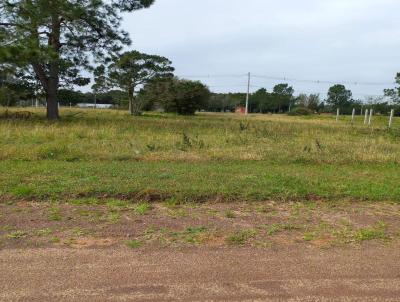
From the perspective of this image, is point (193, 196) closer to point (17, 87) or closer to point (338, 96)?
point (17, 87)

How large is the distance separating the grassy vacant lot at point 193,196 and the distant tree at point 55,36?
7.55 m

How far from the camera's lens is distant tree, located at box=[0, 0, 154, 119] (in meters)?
17.0

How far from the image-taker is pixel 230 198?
6.68 m

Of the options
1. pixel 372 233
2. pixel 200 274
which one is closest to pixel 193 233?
pixel 200 274

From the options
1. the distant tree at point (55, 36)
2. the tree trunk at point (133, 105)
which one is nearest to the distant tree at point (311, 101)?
the tree trunk at point (133, 105)

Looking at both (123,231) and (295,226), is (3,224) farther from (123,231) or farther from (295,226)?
(295,226)

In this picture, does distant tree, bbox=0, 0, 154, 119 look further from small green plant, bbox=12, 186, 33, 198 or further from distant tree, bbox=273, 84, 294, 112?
distant tree, bbox=273, 84, 294, 112

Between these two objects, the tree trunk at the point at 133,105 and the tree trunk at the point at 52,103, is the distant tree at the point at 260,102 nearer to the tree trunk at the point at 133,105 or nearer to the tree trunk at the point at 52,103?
the tree trunk at the point at 133,105

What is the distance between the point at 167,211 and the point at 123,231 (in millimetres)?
Result: 1046

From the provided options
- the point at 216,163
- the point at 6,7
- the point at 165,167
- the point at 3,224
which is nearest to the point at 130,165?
the point at 165,167

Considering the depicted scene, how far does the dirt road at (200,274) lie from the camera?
346 cm

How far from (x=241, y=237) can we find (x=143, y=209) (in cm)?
169

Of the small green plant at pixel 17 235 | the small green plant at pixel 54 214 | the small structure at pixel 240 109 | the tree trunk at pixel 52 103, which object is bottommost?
the small structure at pixel 240 109

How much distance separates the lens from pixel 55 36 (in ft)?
76.7
